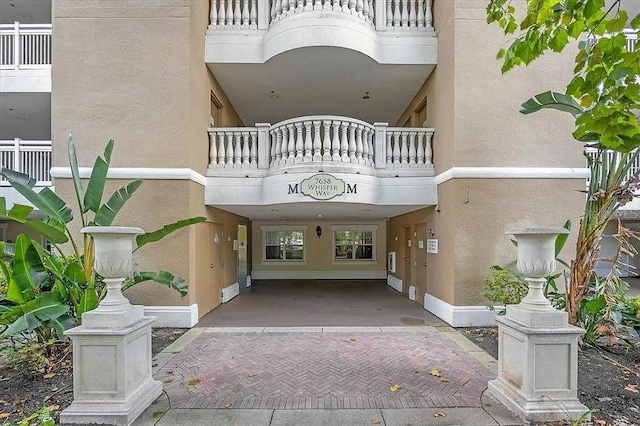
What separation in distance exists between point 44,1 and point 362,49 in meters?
11.3

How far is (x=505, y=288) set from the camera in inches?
255

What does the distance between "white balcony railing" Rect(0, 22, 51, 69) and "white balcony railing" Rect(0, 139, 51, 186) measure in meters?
2.27

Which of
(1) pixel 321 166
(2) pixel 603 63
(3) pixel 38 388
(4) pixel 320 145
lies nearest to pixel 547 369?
(2) pixel 603 63

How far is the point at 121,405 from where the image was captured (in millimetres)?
3707

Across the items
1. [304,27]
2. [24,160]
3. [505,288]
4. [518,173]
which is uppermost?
[304,27]

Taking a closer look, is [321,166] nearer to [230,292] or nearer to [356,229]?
[230,292]

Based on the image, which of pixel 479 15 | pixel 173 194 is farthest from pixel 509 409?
pixel 479 15

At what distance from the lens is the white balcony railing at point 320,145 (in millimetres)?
7750

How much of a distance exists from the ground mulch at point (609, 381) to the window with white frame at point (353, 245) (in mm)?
8621

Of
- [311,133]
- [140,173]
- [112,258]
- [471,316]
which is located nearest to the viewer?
[112,258]

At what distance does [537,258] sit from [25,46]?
13.8 metres

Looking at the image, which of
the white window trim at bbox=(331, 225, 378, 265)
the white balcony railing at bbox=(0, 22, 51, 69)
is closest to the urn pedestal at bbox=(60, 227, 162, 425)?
the white balcony railing at bbox=(0, 22, 51, 69)

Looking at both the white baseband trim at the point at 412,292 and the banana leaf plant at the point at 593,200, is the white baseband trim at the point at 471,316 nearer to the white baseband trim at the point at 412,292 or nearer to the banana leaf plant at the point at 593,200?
the banana leaf plant at the point at 593,200

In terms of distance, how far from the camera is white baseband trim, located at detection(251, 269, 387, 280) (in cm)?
1468
